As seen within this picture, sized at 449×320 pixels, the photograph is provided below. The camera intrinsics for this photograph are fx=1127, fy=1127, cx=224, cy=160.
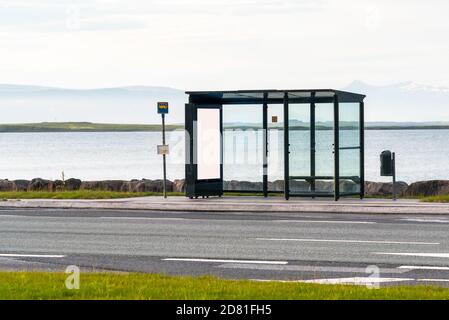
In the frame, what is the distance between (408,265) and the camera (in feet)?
52.0

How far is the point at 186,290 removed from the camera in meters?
12.2

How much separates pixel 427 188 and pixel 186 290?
2514 centimetres

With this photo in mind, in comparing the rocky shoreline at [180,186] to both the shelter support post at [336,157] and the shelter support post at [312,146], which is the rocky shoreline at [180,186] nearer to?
the shelter support post at [312,146]

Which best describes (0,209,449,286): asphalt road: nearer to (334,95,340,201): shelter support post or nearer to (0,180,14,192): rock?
(334,95,340,201): shelter support post

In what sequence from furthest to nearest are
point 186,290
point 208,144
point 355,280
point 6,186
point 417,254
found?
point 6,186
point 208,144
point 417,254
point 355,280
point 186,290

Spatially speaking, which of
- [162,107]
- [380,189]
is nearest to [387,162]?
[162,107]

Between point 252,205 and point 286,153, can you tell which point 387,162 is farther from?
point 252,205

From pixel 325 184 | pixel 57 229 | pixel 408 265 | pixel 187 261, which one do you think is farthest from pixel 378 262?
pixel 325 184

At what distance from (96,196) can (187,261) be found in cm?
1488

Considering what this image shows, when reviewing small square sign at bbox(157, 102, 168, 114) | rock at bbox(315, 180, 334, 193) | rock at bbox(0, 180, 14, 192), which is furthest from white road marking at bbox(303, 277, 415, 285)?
rock at bbox(0, 180, 14, 192)

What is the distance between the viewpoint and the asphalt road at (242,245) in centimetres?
1544

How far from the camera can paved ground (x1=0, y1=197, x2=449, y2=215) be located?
2572cm

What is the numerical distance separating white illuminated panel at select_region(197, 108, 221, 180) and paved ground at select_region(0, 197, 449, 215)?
0.83 meters
